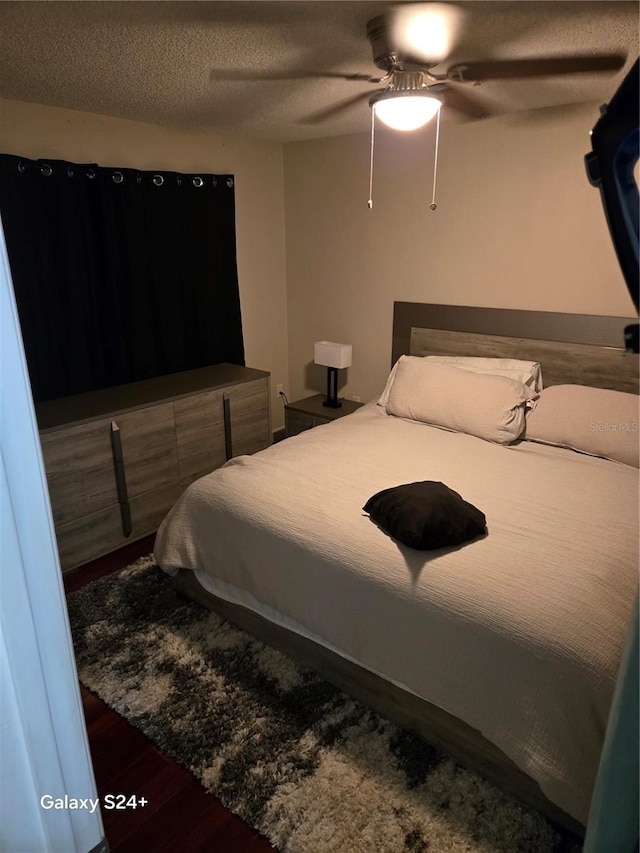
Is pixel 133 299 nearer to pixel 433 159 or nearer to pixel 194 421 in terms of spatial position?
pixel 194 421

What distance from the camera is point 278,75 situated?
82.9 inches

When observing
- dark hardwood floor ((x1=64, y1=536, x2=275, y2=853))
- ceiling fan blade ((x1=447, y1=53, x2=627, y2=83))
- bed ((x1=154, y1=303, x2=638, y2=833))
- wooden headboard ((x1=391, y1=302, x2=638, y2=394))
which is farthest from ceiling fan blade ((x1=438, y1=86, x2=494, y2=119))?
dark hardwood floor ((x1=64, y1=536, x2=275, y2=853))

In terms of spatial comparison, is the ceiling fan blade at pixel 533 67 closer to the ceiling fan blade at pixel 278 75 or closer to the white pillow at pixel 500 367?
the ceiling fan blade at pixel 278 75

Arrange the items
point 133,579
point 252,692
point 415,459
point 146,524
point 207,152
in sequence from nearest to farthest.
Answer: point 252,692
point 415,459
point 133,579
point 146,524
point 207,152

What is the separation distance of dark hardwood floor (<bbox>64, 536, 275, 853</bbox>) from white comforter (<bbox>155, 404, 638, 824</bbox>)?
0.58 metres

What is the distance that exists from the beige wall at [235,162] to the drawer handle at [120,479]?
145 centimetres

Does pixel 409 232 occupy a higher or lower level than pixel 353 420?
higher

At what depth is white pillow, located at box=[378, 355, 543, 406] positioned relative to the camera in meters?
3.00

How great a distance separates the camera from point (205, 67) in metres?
2.01

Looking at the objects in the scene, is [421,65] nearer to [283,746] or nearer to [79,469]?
[79,469]

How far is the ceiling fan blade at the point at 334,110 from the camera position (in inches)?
97.0

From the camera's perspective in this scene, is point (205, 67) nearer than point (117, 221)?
Yes

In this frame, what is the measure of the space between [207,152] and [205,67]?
147 centimetres

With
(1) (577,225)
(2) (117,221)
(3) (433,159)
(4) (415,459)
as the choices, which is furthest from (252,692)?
(3) (433,159)
